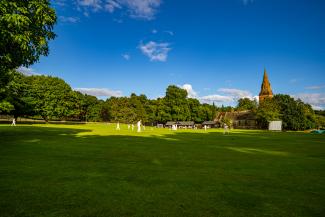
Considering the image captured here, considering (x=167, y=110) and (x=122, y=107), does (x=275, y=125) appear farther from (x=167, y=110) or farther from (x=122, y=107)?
(x=122, y=107)

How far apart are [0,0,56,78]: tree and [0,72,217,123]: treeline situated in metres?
28.3

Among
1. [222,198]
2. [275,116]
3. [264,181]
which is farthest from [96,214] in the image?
[275,116]

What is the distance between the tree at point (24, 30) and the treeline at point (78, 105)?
28.3 metres

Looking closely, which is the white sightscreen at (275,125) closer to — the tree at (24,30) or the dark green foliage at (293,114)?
the dark green foliage at (293,114)

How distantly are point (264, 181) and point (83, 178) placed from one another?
5.74 m

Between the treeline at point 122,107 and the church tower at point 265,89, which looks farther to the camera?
the church tower at point 265,89

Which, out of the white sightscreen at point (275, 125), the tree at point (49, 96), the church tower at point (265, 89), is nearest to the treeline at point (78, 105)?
the tree at point (49, 96)

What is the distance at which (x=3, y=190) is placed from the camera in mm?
6133

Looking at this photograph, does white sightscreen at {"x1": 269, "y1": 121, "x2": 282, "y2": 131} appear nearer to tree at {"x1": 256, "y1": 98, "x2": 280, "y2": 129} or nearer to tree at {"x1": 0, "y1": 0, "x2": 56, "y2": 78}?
tree at {"x1": 256, "y1": 98, "x2": 280, "y2": 129}

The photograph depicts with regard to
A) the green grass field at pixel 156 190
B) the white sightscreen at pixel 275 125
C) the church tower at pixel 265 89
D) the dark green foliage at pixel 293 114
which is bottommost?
the green grass field at pixel 156 190

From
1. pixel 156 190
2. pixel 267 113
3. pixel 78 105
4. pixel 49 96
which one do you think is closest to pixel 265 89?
pixel 267 113

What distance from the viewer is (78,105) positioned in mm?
85438

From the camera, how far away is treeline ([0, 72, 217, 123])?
6112 centimetres

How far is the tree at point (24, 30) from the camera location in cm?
1273
